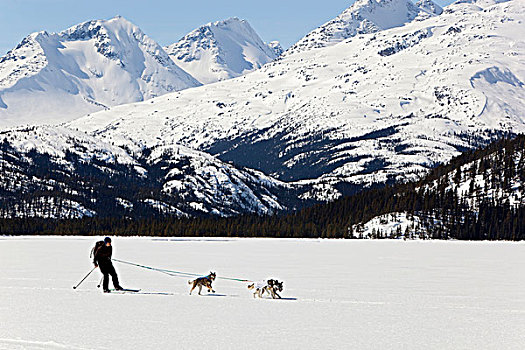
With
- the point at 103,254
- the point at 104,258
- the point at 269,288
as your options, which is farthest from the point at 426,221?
the point at 103,254

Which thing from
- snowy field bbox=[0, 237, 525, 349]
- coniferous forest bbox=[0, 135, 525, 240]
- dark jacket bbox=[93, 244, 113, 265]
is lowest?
snowy field bbox=[0, 237, 525, 349]

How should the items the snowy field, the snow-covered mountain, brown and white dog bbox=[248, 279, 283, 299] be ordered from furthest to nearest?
the snow-covered mountain → brown and white dog bbox=[248, 279, 283, 299] → the snowy field

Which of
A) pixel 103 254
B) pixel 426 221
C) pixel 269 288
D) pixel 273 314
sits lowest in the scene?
pixel 273 314

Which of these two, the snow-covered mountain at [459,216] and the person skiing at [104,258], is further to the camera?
the snow-covered mountain at [459,216]

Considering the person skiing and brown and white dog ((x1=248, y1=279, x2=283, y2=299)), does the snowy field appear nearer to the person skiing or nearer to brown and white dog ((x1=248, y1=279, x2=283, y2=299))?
brown and white dog ((x1=248, y1=279, x2=283, y2=299))

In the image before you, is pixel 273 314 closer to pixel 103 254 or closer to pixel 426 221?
pixel 103 254

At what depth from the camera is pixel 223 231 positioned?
595 feet

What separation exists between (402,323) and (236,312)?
6.75 m

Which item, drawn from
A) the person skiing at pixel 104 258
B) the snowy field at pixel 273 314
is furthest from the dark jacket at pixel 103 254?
the snowy field at pixel 273 314

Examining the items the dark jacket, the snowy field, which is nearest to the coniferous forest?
the snowy field

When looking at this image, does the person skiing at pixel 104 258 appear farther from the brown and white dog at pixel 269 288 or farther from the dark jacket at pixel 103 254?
the brown and white dog at pixel 269 288

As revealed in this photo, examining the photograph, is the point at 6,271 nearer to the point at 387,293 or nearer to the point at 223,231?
the point at 387,293

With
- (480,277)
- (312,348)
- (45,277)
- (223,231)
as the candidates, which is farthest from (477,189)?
(312,348)

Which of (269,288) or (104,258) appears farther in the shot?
(104,258)
